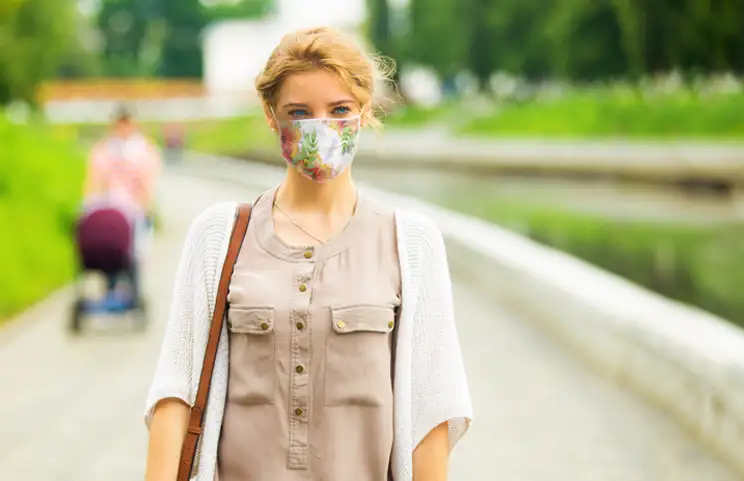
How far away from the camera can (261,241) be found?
292cm

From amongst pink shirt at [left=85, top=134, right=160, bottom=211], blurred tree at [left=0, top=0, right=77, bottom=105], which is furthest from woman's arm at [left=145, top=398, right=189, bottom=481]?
blurred tree at [left=0, top=0, right=77, bottom=105]

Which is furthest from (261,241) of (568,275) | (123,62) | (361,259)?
(123,62)

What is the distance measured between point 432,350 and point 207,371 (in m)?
0.45

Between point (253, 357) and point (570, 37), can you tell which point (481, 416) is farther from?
point (570, 37)

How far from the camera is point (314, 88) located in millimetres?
2879

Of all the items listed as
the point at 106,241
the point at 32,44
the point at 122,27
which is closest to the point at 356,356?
the point at 106,241

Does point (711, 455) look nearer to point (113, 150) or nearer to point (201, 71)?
point (113, 150)

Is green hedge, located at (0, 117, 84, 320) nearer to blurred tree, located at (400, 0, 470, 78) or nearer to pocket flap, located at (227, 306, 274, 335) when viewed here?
pocket flap, located at (227, 306, 274, 335)

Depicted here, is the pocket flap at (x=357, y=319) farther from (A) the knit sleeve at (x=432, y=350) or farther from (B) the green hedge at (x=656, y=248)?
(B) the green hedge at (x=656, y=248)

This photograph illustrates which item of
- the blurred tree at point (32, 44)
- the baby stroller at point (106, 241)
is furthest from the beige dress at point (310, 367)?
the blurred tree at point (32, 44)

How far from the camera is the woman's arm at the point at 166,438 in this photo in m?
2.92

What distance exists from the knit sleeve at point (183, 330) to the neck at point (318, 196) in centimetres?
18

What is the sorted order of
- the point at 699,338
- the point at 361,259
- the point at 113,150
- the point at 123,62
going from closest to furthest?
the point at 361,259 < the point at 699,338 < the point at 113,150 < the point at 123,62

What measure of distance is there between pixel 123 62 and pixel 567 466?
378 feet
